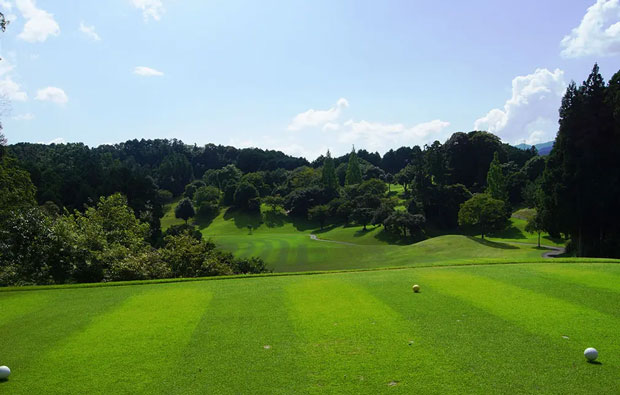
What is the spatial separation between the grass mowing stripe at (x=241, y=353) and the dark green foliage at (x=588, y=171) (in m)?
30.4

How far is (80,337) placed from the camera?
8.16m

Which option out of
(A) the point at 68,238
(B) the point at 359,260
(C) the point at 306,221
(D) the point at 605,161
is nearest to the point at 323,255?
(B) the point at 359,260

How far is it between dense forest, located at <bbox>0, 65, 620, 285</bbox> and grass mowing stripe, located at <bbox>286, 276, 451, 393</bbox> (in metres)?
10.4

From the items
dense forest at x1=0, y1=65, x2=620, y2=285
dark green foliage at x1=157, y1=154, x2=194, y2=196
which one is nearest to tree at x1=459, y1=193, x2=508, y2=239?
dense forest at x1=0, y1=65, x2=620, y2=285

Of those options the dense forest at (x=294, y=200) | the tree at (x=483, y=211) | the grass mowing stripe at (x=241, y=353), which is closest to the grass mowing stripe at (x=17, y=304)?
the dense forest at (x=294, y=200)

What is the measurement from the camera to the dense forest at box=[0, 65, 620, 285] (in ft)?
60.5

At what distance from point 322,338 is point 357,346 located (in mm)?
756

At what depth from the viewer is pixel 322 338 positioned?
25.3 feet

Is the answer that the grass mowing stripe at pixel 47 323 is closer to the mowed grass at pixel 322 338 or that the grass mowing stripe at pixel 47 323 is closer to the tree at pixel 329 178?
the mowed grass at pixel 322 338

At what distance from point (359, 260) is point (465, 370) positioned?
3894cm

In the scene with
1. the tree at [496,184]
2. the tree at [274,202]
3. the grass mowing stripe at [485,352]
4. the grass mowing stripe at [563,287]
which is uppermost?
the tree at [496,184]

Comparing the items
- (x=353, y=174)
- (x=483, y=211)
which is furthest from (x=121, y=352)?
(x=353, y=174)

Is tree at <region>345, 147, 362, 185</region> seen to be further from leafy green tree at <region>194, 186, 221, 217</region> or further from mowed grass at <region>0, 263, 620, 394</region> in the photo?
mowed grass at <region>0, 263, 620, 394</region>

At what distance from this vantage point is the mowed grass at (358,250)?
39438mm
